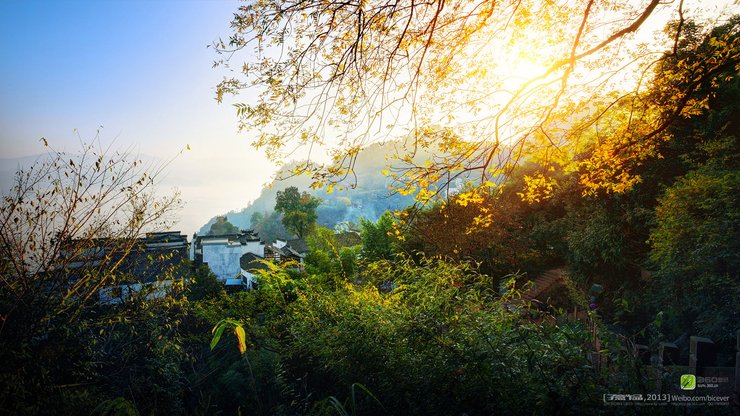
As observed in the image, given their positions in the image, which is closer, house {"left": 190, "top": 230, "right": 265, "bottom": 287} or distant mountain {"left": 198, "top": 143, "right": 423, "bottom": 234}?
house {"left": 190, "top": 230, "right": 265, "bottom": 287}

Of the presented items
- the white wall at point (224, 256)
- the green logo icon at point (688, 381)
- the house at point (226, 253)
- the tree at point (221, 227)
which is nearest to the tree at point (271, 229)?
the tree at point (221, 227)

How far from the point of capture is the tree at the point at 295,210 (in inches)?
1566

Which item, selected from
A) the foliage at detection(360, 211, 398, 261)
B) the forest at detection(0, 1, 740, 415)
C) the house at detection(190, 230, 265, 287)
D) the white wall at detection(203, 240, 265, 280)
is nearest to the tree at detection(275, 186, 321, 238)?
the house at detection(190, 230, 265, 287)

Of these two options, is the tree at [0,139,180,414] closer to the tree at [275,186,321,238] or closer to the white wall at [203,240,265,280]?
the white wall at [203,240,265,280]

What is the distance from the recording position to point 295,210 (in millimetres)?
40250

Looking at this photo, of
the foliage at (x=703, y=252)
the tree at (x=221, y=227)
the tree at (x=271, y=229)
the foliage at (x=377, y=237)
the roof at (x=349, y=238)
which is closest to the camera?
the foliage at (x=703, y=252)

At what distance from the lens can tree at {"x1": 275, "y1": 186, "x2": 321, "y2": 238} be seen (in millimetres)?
39781

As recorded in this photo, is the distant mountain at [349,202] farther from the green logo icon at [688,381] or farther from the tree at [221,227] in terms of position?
the green logo icon at [688,381]

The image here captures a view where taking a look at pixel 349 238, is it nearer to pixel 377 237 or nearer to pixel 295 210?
pixel 377 237

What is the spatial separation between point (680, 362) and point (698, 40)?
7.96 m

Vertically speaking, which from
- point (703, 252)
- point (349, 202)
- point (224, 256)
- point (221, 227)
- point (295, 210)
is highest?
point (349, 202)

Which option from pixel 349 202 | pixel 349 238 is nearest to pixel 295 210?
pixel 349 238

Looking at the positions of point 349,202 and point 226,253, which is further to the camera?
point 349,202

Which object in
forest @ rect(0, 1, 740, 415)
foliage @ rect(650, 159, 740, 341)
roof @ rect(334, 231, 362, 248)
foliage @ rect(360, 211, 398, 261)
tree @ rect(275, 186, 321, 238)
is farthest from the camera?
tree @ rect(275, 186, 321, 238)
